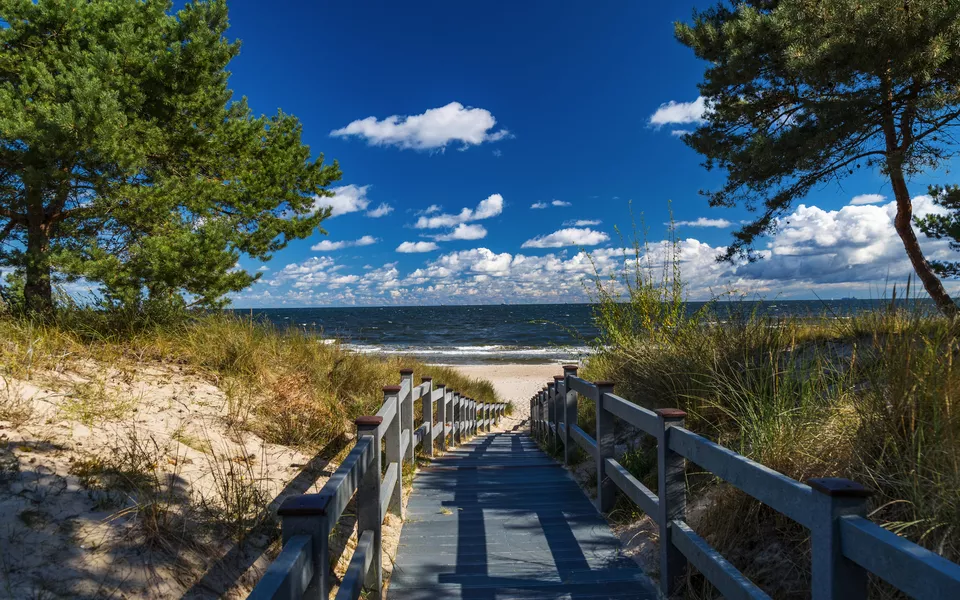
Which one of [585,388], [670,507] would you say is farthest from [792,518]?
[585,388]

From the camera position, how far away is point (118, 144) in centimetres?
700

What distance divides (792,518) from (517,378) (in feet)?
96.8

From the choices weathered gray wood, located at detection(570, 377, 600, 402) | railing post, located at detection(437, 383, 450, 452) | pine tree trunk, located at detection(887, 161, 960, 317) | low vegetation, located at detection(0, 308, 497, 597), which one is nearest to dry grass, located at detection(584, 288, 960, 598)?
weathered gray wood, located at detection(570, 377, 600, 402)

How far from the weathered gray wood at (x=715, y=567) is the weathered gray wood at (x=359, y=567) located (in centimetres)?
179

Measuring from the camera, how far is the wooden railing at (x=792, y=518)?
1.60 m

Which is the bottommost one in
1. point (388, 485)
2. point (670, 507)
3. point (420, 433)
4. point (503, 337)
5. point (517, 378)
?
point (517, 378)

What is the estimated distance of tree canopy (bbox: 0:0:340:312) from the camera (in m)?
6.62

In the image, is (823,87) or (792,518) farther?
(823,87)

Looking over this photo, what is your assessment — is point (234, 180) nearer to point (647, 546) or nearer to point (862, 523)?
point (647, 546)

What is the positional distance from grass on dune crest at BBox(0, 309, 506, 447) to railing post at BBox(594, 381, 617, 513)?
272cm

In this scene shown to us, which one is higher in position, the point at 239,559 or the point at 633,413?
the point at 633,413

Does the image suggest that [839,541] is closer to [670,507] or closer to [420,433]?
[670,507]

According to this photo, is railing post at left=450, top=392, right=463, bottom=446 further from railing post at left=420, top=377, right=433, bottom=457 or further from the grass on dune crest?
railing post at left=420, top=377, right=433, bottom=457

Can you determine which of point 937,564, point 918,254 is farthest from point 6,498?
point 918,254
